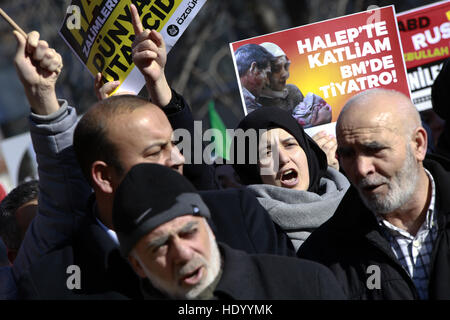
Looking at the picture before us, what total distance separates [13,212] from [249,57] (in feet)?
5.35

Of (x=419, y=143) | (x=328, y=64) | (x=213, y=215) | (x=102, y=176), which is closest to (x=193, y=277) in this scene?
(x=213, y=215)

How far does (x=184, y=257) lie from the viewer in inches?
102

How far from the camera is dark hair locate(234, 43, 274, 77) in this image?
4.59m

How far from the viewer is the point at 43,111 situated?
3.08m

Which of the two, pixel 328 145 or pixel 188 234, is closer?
pixel 188 234

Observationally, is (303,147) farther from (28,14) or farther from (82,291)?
(28,14)

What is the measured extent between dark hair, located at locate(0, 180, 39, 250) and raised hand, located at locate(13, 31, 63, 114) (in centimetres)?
152

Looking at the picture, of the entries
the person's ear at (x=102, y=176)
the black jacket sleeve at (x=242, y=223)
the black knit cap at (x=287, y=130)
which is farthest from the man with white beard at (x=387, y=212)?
the person's ear at (x=102, y=176)

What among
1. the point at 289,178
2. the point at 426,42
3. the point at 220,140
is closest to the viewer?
the point at 289,178

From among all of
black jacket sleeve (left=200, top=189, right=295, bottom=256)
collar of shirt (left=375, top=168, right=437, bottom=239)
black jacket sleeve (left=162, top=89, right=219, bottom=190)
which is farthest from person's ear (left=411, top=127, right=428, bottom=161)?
black jacket sleeve (left=162, top=89, right=219, bottom=190)

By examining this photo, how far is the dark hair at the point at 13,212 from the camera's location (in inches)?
174

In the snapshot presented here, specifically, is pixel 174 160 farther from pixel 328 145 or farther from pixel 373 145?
pixel 328 145

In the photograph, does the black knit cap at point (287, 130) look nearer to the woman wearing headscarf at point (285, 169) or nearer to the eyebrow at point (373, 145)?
the woman wearing headscarf at point (285, 169)

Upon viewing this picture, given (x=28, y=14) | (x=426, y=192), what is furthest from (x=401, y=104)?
(x=28, y=14)
